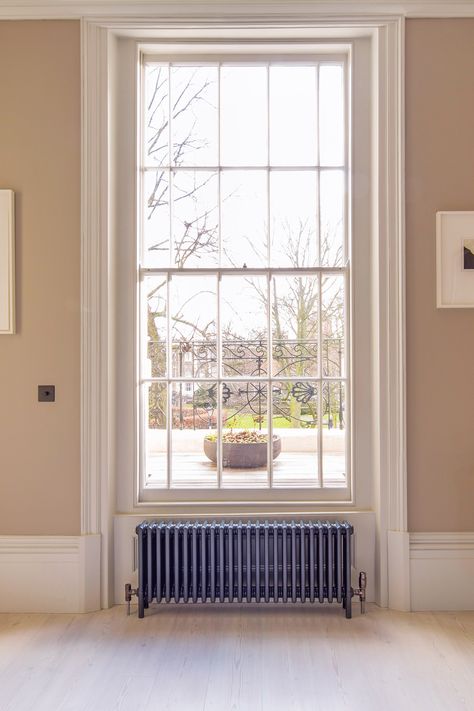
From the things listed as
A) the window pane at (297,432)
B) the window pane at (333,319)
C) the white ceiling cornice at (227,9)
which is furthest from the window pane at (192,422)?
the white ceiling cornice at (227,9)

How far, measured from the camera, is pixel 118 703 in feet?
6.91

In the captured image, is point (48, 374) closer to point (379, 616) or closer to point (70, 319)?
point (70, 319)

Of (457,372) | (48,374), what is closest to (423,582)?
(457,372)

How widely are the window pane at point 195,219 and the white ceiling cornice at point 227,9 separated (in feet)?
2.64

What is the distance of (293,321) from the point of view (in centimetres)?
309

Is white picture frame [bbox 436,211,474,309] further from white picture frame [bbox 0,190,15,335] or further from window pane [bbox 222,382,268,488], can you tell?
white picture frame [bbox 0,190,15,335]

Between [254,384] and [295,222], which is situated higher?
[295,222]

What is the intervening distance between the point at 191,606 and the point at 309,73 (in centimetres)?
298

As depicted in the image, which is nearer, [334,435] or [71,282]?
[71,282]

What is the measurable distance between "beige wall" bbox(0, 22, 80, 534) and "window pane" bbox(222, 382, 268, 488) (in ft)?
2.65

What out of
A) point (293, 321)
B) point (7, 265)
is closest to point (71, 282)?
point (7, 265)

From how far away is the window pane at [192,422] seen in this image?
3088 mm

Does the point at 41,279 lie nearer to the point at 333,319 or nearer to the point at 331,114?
the point at 333,319

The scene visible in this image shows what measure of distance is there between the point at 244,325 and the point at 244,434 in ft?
2.01
